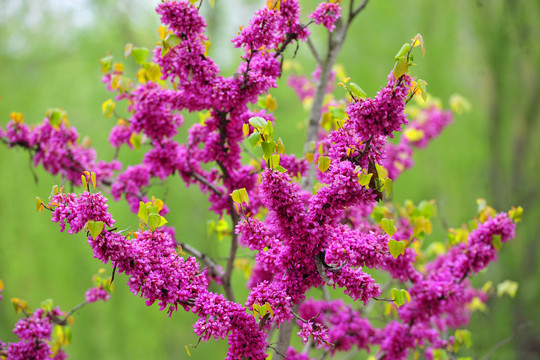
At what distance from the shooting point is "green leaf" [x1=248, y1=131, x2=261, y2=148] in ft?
3.17

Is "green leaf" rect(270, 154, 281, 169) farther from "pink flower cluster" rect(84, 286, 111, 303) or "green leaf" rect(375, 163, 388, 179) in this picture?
"pink flower cluster" rect(84, 286, 111, 303)

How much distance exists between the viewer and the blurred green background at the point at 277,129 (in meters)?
3.68

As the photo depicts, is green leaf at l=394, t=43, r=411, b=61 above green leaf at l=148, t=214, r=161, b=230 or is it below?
above

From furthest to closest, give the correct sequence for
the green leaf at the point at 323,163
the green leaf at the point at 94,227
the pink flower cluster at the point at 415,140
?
1. the pink flower cluster at the point at 415,140
2. the green leaf at the point at 323,163
3. the green leaf at the point at 94,227

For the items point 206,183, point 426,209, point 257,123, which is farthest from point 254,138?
point 426,209

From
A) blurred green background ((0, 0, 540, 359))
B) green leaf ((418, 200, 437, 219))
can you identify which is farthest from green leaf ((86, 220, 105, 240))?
blurred green background ((0, 0, 540, 359))

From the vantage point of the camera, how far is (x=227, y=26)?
456cm

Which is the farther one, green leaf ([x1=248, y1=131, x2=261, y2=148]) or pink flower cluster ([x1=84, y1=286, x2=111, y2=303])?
pink flower cluster ([x1=84, y1=286, x2=111, y2=303])

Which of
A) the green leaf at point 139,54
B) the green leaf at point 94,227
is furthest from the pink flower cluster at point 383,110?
the green leaf at point 139,54

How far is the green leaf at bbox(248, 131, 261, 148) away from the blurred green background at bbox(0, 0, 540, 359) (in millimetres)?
2747

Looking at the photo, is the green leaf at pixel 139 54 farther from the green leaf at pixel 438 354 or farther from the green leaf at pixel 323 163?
the green leaf at pixel 438 354

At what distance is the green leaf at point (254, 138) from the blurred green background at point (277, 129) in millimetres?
2747

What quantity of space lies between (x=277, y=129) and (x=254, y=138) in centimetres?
294

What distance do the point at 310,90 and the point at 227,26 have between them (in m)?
2.35
